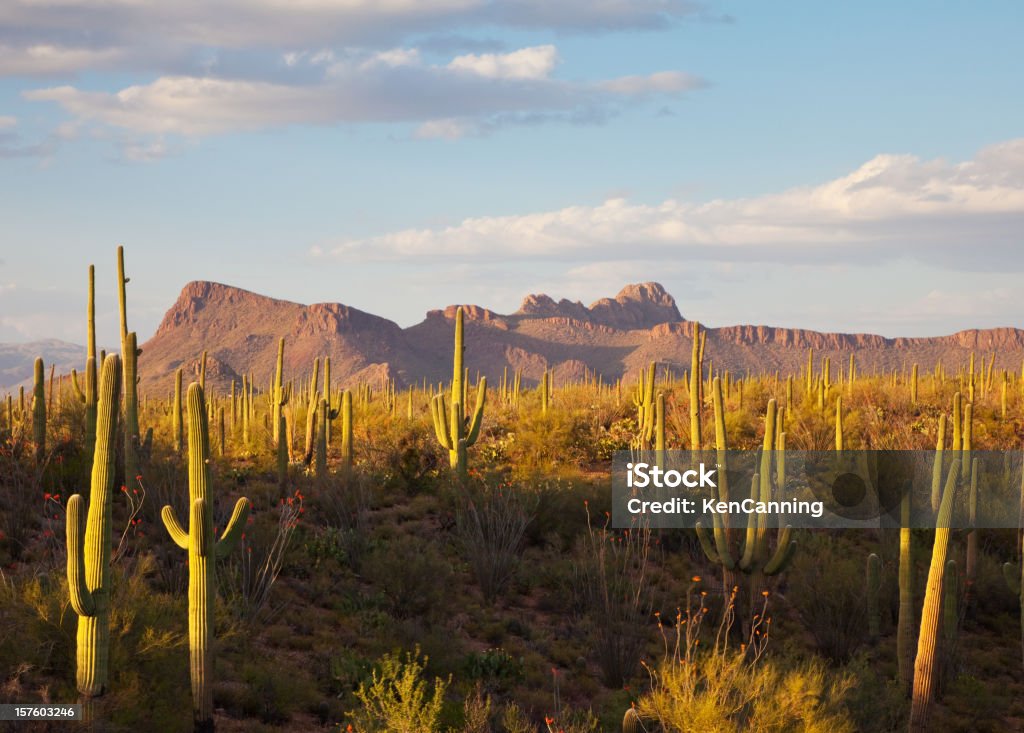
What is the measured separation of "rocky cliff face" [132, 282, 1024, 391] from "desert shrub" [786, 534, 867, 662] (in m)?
86.0

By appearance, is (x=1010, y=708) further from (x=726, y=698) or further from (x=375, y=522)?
(x=375, y=522)

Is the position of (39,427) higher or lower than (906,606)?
higher

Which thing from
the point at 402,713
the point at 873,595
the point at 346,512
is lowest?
the point at 873,595

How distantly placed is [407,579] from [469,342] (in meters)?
115

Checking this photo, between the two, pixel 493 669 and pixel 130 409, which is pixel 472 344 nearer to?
pixel 130 409

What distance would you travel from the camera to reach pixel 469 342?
12794 centimetres

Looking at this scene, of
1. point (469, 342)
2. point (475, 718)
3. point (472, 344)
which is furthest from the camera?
point (472, 344)

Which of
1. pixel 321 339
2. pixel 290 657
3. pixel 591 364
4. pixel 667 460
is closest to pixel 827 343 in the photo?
pixel 591 364

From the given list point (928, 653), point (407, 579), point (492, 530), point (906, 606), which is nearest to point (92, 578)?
point (407, 579)

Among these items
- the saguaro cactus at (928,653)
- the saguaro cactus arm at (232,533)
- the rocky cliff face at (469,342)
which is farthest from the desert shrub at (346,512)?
the rocky cliff face at (469,342)

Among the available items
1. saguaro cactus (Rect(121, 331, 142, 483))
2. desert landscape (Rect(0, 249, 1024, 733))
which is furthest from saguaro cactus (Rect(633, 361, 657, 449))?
saguaro cactus (Rect(121, 331, 142, 483))

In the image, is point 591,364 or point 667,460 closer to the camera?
point 667,460

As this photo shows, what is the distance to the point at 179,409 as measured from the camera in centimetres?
1956

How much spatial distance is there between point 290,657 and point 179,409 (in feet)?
32.1
